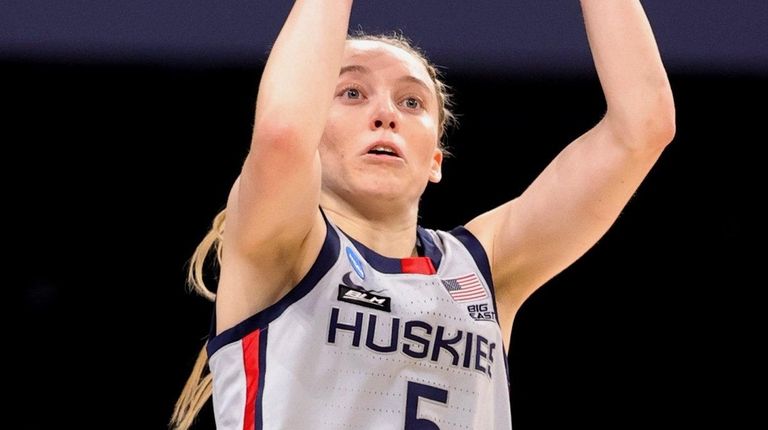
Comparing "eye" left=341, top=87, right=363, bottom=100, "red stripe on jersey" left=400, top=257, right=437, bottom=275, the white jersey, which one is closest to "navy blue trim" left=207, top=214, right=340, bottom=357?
the white jersey

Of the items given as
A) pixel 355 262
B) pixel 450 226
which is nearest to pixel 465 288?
pixel 355 262

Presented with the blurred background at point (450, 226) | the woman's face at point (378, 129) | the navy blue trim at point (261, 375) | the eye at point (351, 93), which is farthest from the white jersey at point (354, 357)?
the blurred background at point (450, 226)

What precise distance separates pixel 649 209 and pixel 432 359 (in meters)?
2.41

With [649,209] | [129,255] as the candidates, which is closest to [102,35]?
[129,255]

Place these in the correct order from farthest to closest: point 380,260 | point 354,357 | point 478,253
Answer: point 478,253, point 380,260, point 354,357

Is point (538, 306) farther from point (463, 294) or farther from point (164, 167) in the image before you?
point (463, 294)

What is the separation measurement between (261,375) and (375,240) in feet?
1.00

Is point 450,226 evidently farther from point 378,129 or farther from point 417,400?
point 417,400

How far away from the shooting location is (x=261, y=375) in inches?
58.1

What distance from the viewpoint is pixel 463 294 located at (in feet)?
5.37

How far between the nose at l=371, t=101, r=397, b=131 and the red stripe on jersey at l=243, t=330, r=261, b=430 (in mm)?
360

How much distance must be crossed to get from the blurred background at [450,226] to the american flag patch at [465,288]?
146cm

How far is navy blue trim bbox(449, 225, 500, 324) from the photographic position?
5.60 feet

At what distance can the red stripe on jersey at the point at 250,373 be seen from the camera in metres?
1.47
